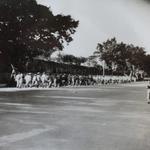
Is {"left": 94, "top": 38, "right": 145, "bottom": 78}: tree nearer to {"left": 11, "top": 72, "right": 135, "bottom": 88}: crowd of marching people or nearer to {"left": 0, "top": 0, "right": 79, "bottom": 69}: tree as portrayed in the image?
{"left": 11, "top": 72, "right": 135, "bottom": 88}: crowd of marching people

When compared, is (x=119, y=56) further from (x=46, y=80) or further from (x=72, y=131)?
(x=72, y=131)

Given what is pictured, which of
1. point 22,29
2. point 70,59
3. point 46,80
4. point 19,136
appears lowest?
point 19,136

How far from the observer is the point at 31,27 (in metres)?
23.9

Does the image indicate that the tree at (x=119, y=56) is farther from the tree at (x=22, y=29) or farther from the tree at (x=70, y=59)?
the tree at (x=22, y=29)

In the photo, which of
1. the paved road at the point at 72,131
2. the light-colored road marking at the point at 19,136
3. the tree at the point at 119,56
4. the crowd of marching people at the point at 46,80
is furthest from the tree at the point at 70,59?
the light-colored road marking at the point at 19,136

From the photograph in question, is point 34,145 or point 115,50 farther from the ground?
point 115,50

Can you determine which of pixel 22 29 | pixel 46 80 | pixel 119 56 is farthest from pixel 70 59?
pixel 22 29

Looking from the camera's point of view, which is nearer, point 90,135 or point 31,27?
point 90,135

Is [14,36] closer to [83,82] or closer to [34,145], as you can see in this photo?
[34,145]

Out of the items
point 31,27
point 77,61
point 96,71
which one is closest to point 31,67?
point 31,27

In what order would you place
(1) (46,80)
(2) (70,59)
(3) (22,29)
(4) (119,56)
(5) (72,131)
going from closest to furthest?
(5) (72,131)
(3) (22,29)
(1) (46,80)
(4) (119,56)
(2) (70,59)

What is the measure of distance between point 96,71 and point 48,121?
179 feet

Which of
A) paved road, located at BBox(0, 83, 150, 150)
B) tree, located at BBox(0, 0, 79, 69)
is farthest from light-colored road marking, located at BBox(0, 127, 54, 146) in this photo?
tree, located at BBox(0, 0, 79, 69)

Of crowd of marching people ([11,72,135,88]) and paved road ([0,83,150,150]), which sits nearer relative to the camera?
paved road ([0,83,150,150])
